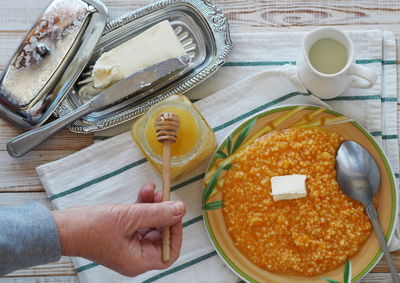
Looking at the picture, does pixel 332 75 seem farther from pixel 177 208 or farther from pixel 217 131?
pixel 177 208

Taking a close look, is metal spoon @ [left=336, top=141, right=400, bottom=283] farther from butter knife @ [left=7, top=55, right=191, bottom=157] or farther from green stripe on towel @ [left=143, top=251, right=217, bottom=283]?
butter knife @ [left=7, top=55, right=191, bottom=157]

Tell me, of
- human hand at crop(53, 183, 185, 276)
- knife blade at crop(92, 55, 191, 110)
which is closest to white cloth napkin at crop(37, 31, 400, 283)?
knife blade at crop(92, 55, 191, 110)

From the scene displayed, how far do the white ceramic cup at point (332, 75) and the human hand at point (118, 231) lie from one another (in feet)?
1.70

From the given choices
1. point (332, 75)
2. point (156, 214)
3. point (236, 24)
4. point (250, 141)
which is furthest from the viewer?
point (236, 24)

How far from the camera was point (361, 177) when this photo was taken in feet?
4.49

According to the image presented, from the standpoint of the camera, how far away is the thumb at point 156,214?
1.19 m

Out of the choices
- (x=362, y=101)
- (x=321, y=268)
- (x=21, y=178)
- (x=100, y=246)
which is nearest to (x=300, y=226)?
(x=321, y=268)

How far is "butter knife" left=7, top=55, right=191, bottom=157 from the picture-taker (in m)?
1.44

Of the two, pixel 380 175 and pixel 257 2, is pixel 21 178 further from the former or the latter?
pixel 380 175

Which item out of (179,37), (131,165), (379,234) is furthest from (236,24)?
(379,234)

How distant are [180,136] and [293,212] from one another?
14.8 inches

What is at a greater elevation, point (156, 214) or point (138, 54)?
point (138, 54)

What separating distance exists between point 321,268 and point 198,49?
0.75m

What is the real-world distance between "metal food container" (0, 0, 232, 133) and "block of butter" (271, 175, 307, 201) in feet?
1.26
